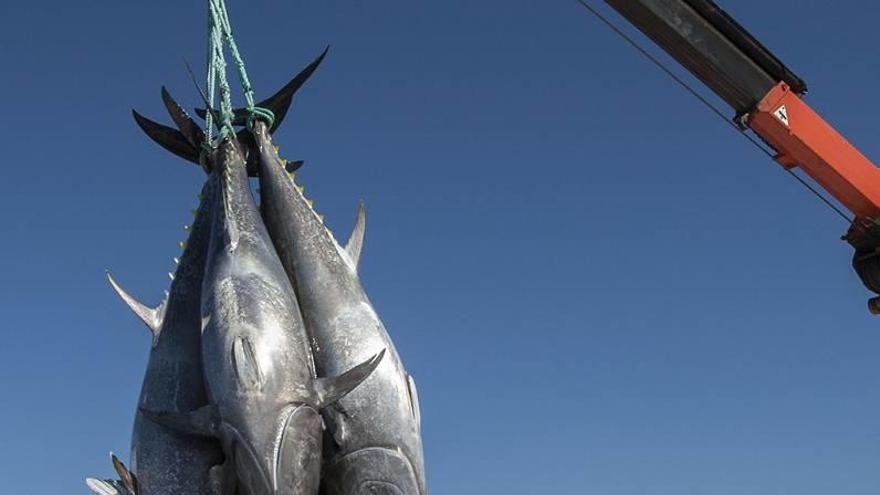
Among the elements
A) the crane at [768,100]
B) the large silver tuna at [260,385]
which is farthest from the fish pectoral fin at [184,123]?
the crane at [768,100]

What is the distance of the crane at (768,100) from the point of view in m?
5.98

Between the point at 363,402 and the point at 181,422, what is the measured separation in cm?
67

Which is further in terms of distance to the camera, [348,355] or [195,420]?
[348,355]

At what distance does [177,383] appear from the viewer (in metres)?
4.12

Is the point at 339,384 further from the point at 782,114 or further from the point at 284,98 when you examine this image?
the point at 782,114

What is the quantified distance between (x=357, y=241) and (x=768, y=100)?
2.70m

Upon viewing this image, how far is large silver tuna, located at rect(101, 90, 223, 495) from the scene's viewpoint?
A: 3.94 metres

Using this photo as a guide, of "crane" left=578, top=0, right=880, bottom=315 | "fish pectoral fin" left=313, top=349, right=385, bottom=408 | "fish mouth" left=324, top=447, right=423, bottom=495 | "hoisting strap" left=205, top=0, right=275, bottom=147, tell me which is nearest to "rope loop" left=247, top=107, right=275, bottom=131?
"hoisting strap" left=205, top=0, right=275, bottom=147

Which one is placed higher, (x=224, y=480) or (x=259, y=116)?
(x=259, y=116)

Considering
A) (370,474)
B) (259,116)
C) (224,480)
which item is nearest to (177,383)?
(224,480)

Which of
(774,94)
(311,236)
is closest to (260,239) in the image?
(311,236)

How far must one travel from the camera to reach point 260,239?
4309 mm

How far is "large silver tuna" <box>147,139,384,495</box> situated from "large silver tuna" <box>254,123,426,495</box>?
0.13 m

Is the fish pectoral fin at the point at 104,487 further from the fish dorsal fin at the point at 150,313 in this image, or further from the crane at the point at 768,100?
the crane at the point at 768,100
